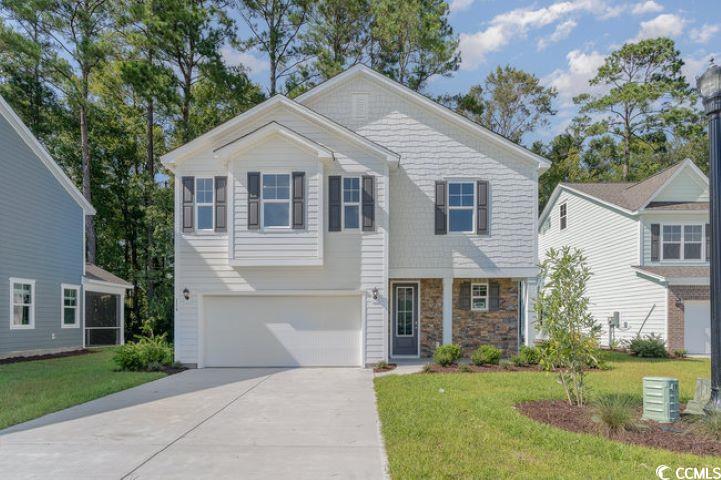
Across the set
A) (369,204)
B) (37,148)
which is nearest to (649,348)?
(369,204)

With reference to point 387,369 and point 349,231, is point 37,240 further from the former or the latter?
point 387,369

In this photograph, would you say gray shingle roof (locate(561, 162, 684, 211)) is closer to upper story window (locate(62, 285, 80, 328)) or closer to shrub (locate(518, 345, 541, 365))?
shrub (locate(518, 345, 541, 365))

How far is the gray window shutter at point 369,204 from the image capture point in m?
14.5

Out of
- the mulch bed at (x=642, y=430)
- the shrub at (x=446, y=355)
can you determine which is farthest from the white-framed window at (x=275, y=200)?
the mulch bed at (x=642, y=430)

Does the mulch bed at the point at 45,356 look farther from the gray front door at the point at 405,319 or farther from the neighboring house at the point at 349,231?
the gray front door at the point at 405,319

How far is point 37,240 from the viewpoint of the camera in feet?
59.1

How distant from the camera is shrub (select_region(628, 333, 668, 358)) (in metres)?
17.4

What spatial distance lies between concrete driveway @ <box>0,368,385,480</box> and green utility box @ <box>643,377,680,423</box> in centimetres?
386

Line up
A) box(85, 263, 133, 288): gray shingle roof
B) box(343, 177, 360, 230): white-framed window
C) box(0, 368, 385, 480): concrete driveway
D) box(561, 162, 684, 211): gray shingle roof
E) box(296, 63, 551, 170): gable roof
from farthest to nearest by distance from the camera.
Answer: box(85, 263, 133, 288): gray shingle roof
box(561, 162, 684, 211): gray shingle roof
box(296, 63, 551, 170): gable roof
box(343, 177, 360, 230): white-framed window
box(0, 368, 385, 480): concrete driveway

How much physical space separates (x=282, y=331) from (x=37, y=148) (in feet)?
35.4

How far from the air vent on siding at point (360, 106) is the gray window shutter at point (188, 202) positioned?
5114mm

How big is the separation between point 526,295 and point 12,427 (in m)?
12.6

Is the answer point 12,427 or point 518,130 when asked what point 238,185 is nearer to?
point 12,427

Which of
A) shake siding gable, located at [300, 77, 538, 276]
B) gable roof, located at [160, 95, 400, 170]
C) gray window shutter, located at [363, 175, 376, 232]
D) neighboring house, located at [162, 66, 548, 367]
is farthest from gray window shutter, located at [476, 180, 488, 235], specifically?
gray window shutter, located at [363, 175, 376, 232]
